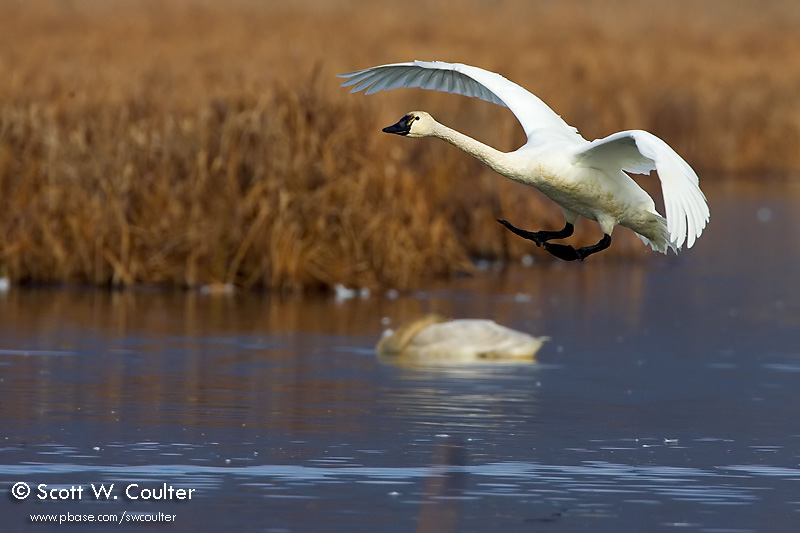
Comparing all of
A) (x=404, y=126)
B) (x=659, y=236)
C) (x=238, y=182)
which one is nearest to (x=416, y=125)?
(x=404, y=126)

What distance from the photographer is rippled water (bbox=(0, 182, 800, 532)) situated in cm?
945

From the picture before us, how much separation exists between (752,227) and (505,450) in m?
19.6

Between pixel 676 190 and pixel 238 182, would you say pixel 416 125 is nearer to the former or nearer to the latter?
pixel 676 190

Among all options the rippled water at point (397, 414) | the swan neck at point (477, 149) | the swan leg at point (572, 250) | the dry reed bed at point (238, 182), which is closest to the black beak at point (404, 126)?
the swan neck at point (477, 149)

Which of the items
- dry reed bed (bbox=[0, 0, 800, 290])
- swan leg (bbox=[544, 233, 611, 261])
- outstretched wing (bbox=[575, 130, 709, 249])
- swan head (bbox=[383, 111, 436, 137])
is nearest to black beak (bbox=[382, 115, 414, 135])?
swan head (bbox=[383, 111, 436, 137])

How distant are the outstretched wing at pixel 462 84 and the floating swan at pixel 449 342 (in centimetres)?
333

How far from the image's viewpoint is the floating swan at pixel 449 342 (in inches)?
604

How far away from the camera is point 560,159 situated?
1108cm

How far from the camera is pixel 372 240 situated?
2061cm

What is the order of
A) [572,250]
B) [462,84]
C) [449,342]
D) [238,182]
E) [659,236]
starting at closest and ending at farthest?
[572,250]
[659,236]
[462,84]
[449,342]
[238,182]

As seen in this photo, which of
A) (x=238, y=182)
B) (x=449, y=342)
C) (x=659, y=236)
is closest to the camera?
(x=659, y=236)

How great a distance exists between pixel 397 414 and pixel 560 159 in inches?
94.2

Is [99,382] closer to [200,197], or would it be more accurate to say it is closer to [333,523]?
[333,523]

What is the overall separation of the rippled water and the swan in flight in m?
1.42
